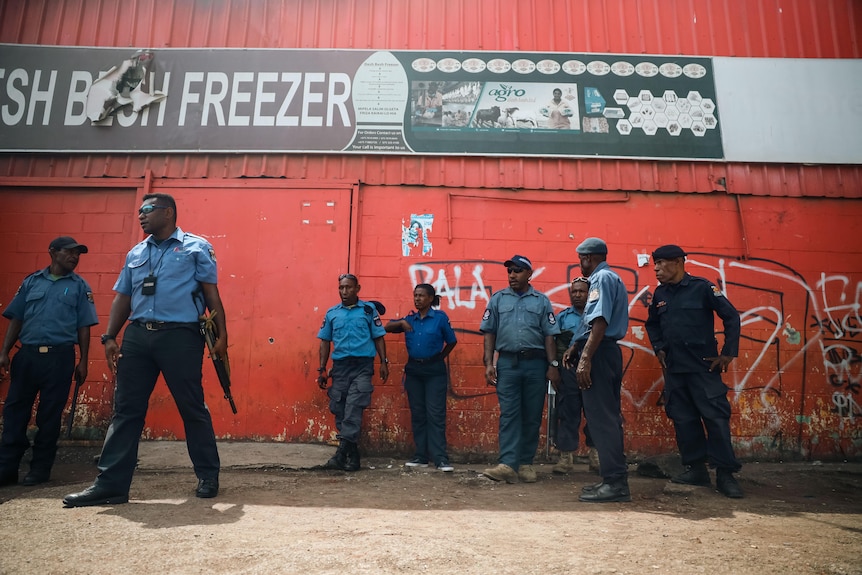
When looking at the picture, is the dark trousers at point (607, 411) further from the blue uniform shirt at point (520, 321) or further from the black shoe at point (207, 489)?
the black shoe at point (207, 489)

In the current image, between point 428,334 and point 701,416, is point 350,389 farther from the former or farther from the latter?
point 701,416

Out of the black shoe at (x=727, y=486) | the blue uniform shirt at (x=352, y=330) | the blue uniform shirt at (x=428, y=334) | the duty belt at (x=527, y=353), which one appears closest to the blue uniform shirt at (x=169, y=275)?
the blue uniform shirt at (x=352, y=330)

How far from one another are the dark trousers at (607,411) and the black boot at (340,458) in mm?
2262

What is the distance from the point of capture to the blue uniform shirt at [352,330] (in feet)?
17.5

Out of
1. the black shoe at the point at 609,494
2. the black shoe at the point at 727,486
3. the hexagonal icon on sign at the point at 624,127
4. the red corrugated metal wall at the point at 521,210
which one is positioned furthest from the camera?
the hexagonal icon on sign at the point at 624,127

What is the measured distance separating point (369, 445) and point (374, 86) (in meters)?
3.88

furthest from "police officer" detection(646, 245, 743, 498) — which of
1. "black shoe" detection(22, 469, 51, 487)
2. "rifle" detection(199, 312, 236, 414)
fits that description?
"black shoe" detection(22, 469, 51, 487)

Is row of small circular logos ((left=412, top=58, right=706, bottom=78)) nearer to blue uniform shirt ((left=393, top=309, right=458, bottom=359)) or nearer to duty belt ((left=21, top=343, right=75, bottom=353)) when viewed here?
blue uniform shirt ((left=393, top=309, right=458, bottom=359))

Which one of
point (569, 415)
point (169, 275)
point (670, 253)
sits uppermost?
point (670, 253)

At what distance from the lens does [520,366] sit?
4.73 m

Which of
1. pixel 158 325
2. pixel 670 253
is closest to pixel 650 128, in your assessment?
pixel 670 253

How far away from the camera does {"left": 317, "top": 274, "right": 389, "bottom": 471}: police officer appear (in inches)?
202

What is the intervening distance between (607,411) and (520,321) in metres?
1.19

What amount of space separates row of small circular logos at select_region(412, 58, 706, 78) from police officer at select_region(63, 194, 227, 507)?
3782 mm
